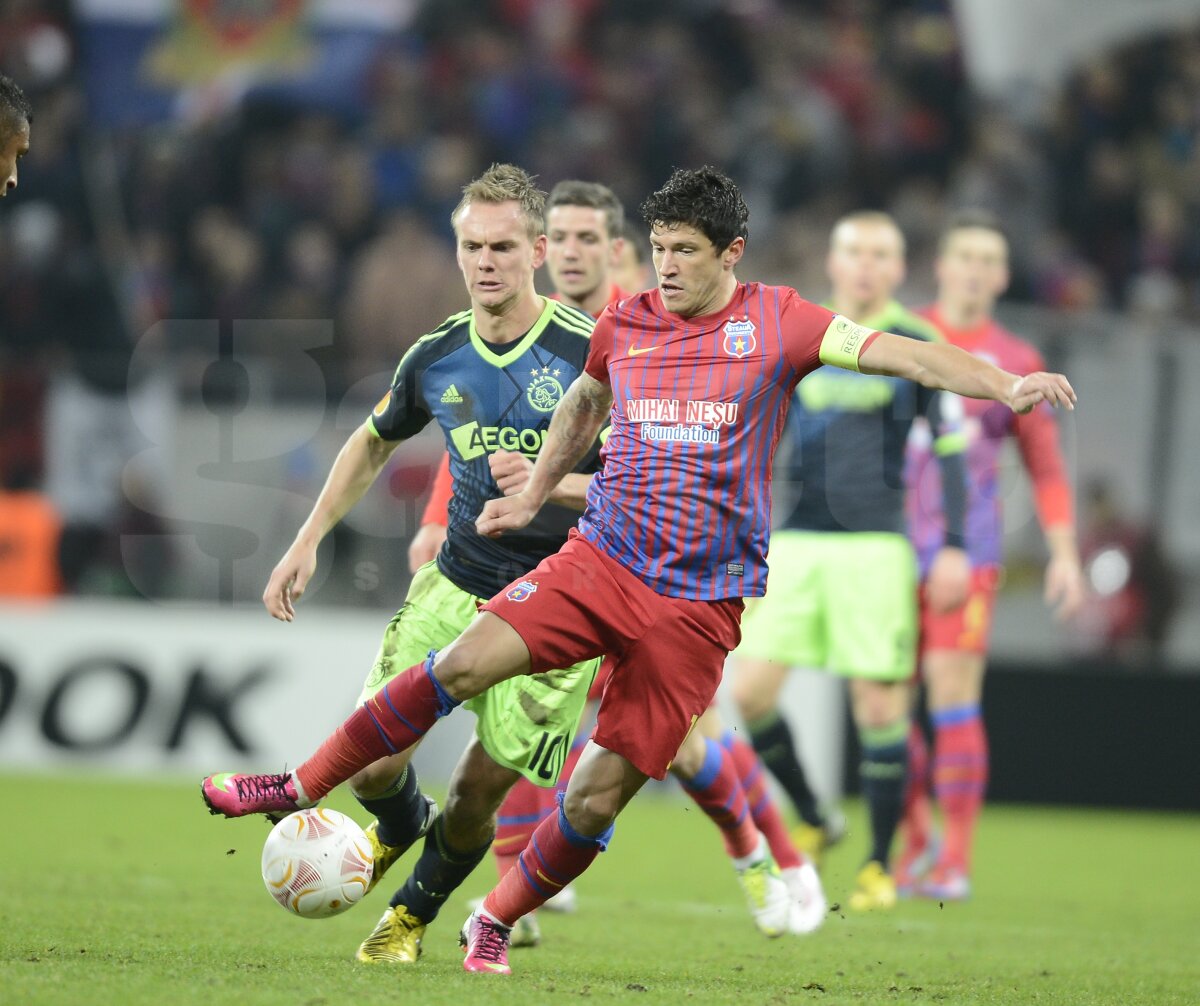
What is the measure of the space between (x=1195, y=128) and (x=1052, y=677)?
6.11 meters

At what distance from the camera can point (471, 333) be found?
17.8ft

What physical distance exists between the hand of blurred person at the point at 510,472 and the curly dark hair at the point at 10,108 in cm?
162

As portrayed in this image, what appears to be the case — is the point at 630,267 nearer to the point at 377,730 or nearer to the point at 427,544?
the point at 427,544

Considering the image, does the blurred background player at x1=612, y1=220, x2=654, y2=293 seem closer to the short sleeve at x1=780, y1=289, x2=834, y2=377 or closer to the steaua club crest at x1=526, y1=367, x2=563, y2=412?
the steaua club crest at x1=526, y1=367, x2=563, y2=412

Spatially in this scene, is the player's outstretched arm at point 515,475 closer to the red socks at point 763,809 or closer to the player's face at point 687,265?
the player's face at point 687,265

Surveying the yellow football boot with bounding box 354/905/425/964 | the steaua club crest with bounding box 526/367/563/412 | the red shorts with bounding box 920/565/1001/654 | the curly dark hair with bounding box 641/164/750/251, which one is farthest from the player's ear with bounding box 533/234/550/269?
the red shorts with bounding box 920/565/1001/654

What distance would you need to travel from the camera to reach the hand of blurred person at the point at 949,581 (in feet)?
25.5

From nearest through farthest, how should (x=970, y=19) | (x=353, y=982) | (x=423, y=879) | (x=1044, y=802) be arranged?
1. (x=353, y=982)
2. (x=423, y=879)
3. (x=1044, y=802)
4. (x=970, y=19)

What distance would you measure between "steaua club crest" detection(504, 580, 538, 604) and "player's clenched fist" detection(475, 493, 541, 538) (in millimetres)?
334

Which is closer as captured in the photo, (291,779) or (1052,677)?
(291,779)

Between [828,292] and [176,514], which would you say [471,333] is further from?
[828,292]

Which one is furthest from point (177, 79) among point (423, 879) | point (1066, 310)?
point (423, 879)

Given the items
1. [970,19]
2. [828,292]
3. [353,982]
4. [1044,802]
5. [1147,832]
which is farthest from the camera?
[970,19]

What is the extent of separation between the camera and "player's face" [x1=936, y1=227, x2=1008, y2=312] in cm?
845
